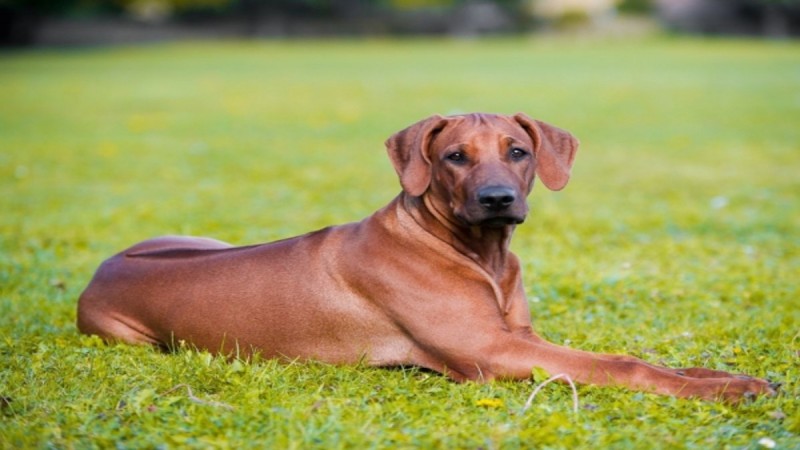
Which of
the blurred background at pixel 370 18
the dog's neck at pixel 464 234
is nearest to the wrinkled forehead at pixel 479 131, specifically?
the dog's neck at pixel 464 234

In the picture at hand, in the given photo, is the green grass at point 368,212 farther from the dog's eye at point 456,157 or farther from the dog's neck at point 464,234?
the dog's eye at point 456,157

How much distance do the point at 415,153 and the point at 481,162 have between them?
1.30ft

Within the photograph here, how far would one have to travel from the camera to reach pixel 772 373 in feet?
17.5

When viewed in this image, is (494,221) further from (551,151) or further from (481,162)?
(551,151)

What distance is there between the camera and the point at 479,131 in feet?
17.8

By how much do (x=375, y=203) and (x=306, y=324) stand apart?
5303 millimetres

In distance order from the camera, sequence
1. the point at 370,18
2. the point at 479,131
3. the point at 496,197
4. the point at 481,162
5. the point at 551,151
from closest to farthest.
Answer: the point at 496,197
the point at 481,162
the point at 479,131
the point at 551,151
the point at 370,18

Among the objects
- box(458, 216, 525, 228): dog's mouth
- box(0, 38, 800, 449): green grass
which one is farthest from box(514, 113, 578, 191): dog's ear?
box(0, 38, 800, 449): green grass

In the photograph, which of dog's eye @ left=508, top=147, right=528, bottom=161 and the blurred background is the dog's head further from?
the blurred background

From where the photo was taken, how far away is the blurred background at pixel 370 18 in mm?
57188

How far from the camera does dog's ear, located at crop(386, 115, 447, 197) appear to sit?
5.46 metres

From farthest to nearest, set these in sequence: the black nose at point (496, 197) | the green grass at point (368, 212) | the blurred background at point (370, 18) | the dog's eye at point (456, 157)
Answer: the blurred background at point (370, 18) → the dog's eye at point (456, 157) → the black nose at point (496, 197) → the green grass at point (368, 212)

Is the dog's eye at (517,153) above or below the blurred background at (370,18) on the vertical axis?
above

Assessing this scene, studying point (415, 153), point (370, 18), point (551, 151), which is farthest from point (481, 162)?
point (370, 18)
